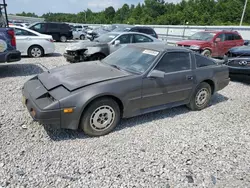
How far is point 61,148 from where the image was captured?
300cm

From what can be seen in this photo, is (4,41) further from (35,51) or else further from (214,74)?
(214,74)

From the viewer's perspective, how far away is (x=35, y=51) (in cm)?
930

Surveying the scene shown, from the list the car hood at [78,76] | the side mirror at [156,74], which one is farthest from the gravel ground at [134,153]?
the side mirror at [156,74]

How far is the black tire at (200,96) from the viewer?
4.49 meters

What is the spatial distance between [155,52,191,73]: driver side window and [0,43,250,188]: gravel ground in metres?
0.97

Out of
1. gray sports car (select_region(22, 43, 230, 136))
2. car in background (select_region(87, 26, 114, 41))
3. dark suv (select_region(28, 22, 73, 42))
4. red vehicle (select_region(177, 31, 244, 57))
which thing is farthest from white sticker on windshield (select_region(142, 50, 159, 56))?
dark suv (select_region(28, 22, 73, 42))

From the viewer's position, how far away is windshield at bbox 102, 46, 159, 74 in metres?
3.76

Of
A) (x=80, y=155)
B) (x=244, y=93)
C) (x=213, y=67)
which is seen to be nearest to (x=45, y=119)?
(x=80, y=155)

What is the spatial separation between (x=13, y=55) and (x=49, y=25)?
11.9 metres

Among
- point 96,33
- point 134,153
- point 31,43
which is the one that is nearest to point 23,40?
point 31,43

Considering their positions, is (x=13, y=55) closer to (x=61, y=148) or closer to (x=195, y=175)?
(x=61, y=148)

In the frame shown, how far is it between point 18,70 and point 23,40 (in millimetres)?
2334

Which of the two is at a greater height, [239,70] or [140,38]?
[140,38]

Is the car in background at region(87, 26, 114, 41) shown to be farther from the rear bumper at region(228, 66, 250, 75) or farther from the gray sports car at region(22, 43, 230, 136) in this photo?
the gray sports car at region(22, 43, 230, 136)
